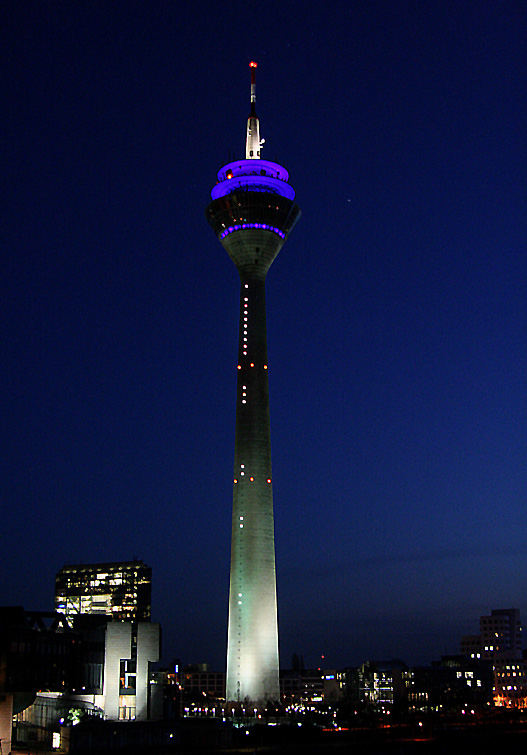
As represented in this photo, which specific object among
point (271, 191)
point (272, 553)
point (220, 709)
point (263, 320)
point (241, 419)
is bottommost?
point (220, 709)

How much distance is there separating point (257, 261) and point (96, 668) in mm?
76796

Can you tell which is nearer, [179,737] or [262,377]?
[179,737]

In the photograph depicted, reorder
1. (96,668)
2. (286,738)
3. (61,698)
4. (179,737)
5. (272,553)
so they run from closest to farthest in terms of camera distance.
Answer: (179,737) < (286,738) < (61,698) < (96,668) < (272,553)

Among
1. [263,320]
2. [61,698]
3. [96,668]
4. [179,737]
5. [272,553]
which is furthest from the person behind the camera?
[263,320]

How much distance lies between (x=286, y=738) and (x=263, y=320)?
265 ft

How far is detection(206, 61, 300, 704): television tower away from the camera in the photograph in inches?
5463

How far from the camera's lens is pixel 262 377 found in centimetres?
15062

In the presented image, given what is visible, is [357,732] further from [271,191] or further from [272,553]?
[271,191]

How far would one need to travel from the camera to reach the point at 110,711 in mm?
103562

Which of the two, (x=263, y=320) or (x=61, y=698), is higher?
(x=263, y=320)

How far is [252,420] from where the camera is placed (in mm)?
147250

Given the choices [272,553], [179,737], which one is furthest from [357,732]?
[272,553]

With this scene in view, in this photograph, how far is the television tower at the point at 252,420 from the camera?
139 meters

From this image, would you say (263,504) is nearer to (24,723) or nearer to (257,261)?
(257,261)
